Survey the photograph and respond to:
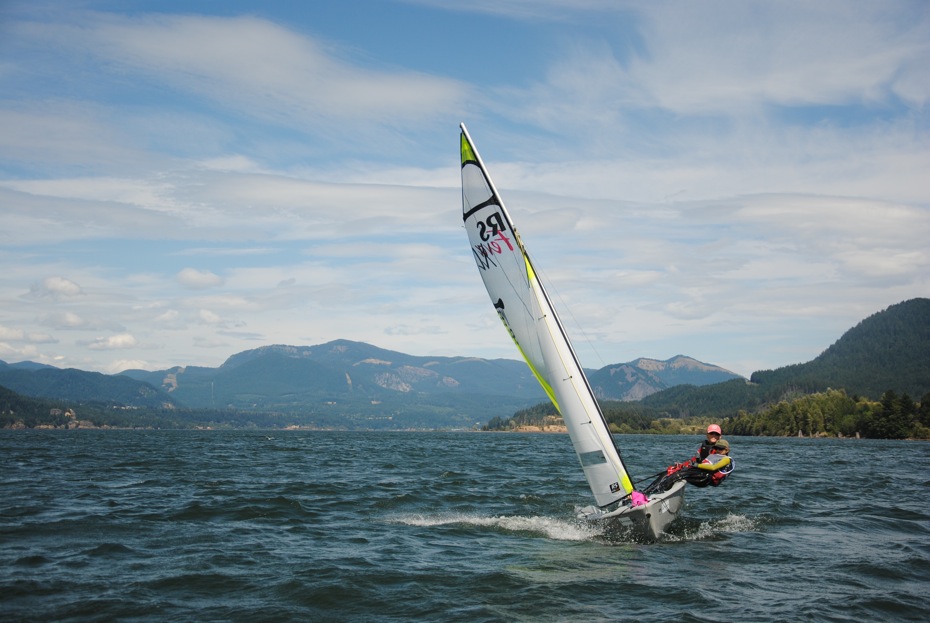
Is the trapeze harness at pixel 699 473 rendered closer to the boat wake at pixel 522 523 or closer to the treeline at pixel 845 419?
the boat wake at pixel 522 523

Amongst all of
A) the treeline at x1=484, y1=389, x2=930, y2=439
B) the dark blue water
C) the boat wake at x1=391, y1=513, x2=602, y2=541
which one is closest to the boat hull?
the dark blue water

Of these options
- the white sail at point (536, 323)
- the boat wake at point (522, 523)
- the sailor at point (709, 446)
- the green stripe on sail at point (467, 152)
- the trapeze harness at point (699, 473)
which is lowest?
the boat wake at point (522, 523)

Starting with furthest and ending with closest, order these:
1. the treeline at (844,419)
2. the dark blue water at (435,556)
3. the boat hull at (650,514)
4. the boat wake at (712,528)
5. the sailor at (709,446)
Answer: the treeline at (844,419) → the boat wake at (712,528) → the sailor at (709,446) → the boat hull at (650,514) → the dark blue water at (435,556)

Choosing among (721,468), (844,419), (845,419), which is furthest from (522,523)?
(844,419)

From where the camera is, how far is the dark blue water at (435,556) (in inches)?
525

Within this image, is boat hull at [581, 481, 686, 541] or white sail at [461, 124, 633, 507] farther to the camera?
boat hull at [581, 481, 686, 541]

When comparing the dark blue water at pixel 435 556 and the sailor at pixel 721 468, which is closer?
the dark blue water at pixel 435 556

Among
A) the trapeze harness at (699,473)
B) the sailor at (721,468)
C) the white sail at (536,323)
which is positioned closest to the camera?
the white sail at (536,323)

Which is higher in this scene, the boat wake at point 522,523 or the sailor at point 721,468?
the sailor at point 721,468

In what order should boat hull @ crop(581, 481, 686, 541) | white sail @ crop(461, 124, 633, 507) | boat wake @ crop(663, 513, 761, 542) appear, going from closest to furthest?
white sail @ crop(461, 124, 633, 507)
boat hull @ crop(581, 481, 686, 541)
boat wake @ crop(663, 513, 761, 542)

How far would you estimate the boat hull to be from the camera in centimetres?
1847

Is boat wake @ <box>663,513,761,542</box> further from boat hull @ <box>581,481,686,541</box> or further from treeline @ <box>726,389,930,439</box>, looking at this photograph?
treeline @ <box>726,389,930,439</box>

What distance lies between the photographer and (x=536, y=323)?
18438 millimetres

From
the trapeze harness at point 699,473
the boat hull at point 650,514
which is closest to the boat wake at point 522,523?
the boat hull at point 650,514
